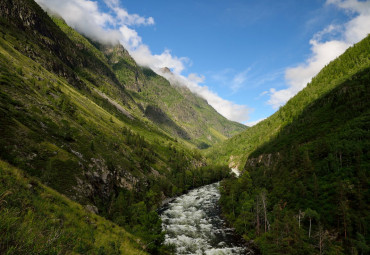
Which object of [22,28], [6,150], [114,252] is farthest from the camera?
[22,28]

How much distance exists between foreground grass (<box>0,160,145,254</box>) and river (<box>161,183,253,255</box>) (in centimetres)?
3387

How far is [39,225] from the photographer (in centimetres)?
940

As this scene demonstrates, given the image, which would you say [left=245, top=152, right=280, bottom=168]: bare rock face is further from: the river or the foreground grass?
the foreground grass

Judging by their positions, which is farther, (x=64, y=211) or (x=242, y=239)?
(x=242, y=239)

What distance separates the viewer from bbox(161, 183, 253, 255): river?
4695 cm

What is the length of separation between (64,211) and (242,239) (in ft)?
171

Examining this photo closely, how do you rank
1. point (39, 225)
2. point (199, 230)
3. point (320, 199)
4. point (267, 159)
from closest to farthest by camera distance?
point (39, 225), point (320, 199), point (199, 230), point (267, 159)

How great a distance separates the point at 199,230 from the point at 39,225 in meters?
58.4

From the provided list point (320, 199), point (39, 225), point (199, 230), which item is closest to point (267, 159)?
point (320, 199)

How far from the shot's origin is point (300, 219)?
51125 millimetres

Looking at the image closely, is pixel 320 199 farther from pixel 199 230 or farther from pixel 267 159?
pixel 267 159

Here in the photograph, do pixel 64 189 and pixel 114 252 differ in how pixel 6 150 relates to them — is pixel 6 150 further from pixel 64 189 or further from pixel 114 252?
pixel 114 252

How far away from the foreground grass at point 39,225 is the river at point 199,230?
33868mm

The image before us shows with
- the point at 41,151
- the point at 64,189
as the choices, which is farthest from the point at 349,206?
the point at 41,151
